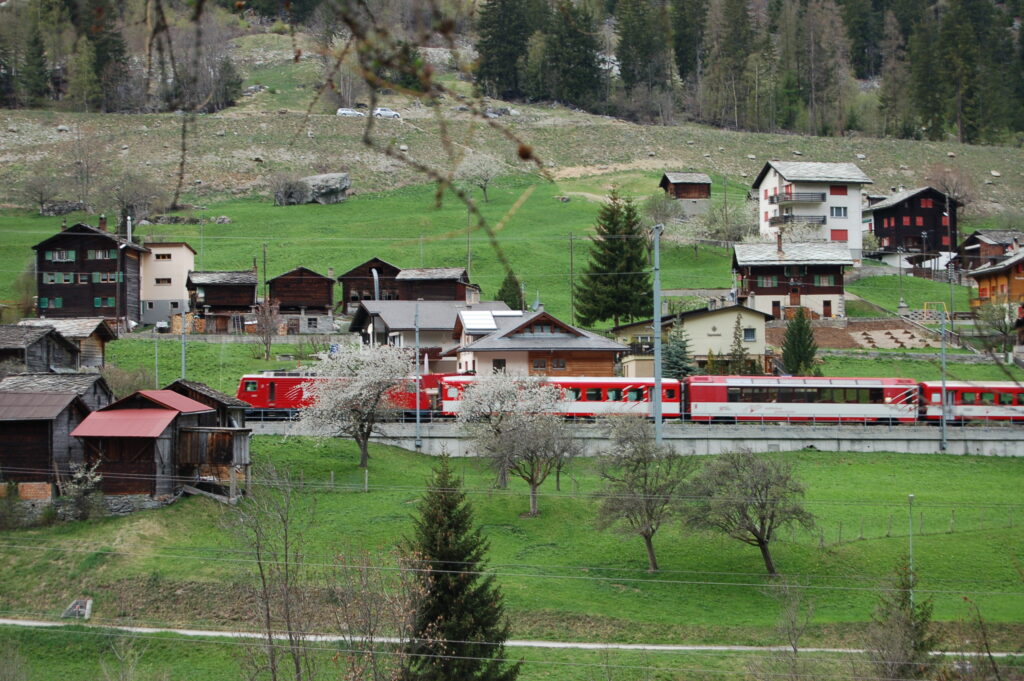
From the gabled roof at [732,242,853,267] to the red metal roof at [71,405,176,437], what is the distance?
46.4m

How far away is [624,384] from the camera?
163 ft

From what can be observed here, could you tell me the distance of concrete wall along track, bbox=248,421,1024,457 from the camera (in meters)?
47.1

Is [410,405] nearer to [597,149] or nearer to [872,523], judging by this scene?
[872,523]

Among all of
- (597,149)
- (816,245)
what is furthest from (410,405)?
(597,149)

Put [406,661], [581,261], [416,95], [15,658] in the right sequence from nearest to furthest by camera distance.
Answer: [416,95] → [406,661] → [15,658] → [581,261]

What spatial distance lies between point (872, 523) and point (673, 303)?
3598 cm

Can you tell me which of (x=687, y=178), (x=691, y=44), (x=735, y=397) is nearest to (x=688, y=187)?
(x=687, y=178)

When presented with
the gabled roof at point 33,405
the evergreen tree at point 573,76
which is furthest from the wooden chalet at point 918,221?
the gabled roof at point 33,405

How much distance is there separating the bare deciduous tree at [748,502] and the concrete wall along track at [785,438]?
1225 centimetres

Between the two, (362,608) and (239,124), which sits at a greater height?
(239,124)

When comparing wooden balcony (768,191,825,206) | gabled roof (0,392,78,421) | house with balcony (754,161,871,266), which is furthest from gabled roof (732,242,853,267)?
gabled roof (0,392,78,421)

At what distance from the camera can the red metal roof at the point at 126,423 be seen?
3619 cm

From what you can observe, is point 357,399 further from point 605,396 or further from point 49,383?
point 605,396

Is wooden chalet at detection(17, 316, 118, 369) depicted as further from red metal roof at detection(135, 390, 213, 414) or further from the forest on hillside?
the forest on hillside
